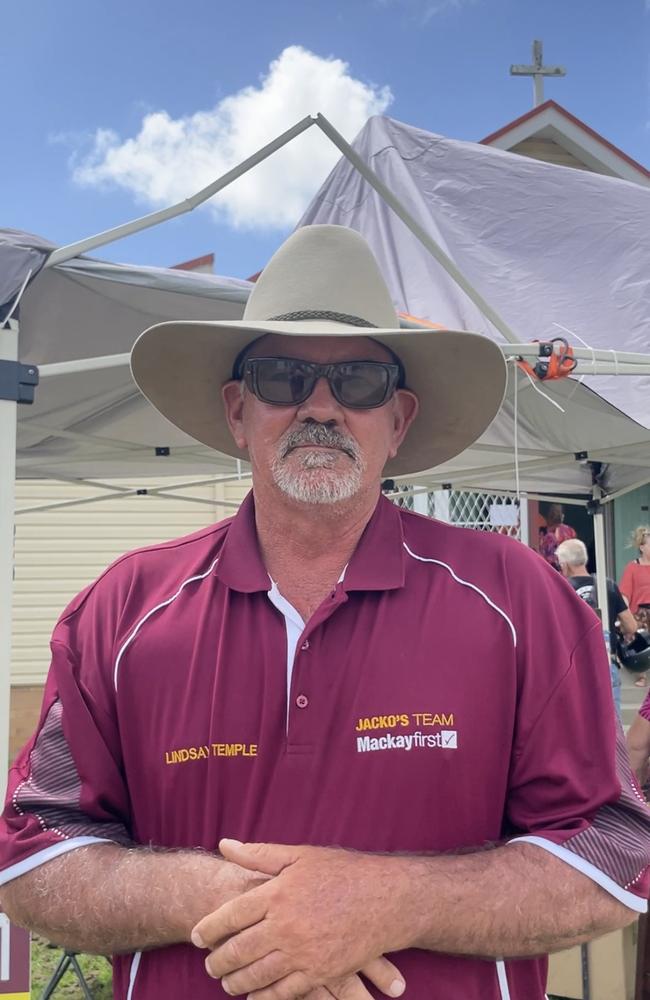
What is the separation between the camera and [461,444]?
2219 millimetres

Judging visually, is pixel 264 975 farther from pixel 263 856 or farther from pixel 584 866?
pixel 584 866

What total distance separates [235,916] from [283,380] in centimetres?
97

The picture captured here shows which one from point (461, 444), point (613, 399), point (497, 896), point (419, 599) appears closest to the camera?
point (497, 896)

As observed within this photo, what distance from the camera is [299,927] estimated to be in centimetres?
128

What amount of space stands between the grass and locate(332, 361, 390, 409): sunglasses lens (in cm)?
386

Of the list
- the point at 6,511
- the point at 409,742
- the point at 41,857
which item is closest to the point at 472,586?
the point at 409,742

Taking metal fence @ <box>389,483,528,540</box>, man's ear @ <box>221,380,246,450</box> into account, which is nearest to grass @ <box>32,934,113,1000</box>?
man's ear @ <box>221,380,246,450</box>

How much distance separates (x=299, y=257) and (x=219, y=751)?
103 centimetres

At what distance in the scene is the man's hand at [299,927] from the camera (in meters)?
1.28

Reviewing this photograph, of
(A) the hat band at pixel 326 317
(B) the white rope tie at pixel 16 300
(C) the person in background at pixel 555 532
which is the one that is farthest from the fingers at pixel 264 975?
(C) the person in background at pixel 555 532

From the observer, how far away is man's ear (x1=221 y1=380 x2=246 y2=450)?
1974 millimetres

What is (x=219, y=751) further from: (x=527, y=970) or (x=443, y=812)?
(x=527, y=970)

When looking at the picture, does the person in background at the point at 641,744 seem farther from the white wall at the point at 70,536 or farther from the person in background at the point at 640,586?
the white wall at the point at 70,536

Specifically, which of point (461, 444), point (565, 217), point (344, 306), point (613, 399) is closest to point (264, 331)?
point (344, 306)
